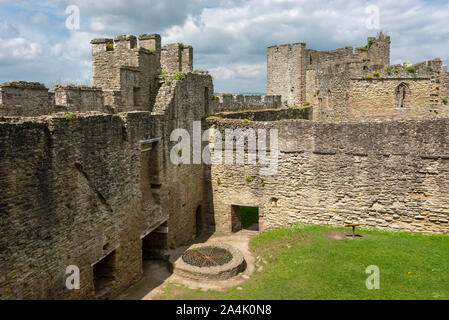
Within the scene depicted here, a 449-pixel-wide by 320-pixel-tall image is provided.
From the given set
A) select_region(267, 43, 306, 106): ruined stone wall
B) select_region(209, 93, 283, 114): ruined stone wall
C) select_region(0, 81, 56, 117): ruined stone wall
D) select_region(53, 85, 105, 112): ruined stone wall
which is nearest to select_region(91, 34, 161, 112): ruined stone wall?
select_region(53, 85, 105, 112): ruined stone wall

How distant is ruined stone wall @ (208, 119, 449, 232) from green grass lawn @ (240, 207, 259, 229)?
2.44 meters

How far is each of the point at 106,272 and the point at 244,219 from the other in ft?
30.5

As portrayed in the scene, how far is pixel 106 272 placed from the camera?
1157 centimetres

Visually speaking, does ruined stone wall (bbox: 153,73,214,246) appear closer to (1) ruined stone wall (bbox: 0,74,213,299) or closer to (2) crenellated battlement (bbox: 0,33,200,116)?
(1) ruined stone wall (bbox: 0,74,213,299)

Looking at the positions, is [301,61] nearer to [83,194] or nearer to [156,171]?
[156,171]

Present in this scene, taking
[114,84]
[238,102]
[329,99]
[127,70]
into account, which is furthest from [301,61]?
[114,84]

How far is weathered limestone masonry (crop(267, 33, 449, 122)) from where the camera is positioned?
2184 cm

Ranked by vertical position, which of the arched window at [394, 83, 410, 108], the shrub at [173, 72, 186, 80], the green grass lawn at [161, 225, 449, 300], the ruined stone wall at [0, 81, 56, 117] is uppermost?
the shrub at [173, 72, 186, 80]

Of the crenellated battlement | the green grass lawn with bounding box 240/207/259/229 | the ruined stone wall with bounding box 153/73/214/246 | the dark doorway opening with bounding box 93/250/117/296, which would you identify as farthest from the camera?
the green grass lawn with bounding box 240/207/259/229

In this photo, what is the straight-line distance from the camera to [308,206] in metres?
15.8

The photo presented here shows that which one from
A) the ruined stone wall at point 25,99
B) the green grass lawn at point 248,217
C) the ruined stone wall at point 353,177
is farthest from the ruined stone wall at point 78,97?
the green grass lawn at point 248,217
